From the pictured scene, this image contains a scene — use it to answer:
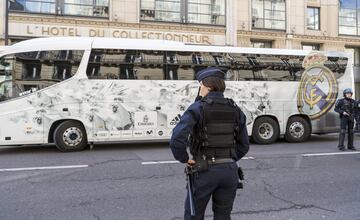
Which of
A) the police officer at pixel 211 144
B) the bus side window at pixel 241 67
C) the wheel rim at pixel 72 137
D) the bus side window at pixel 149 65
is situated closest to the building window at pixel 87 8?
the bus side window at pixel 149 65

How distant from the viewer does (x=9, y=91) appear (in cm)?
1009

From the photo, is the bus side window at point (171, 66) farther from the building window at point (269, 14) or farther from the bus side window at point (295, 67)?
the building window at point (269, 14)

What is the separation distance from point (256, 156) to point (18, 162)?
19.1 ft

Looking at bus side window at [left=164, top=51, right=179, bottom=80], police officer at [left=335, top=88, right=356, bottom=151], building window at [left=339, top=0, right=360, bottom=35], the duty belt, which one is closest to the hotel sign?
building window at [left=339, top=0, right=360, bottom=35]

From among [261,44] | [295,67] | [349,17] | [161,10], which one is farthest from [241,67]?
[349,17]

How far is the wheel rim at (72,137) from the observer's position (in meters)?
10.4

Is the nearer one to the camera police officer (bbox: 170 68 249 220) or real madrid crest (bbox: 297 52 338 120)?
police officer (bbox: 170 68 249 220)

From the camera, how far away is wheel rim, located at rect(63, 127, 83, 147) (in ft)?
34.1

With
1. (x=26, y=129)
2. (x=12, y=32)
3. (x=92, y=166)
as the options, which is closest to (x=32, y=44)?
(x=26, y=129)

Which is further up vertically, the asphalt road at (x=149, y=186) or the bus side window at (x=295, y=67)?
the bus side window at (x=295, y=67)

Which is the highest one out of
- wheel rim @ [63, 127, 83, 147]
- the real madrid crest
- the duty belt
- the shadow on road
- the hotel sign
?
the hotel sign

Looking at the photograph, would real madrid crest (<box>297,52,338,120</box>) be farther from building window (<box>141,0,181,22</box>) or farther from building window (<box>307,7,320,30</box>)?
building window (<box>307,7,320,30</box>)

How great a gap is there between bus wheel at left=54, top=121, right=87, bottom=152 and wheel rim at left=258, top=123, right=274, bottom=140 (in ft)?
18.4

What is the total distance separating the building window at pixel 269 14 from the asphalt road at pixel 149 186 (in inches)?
703
